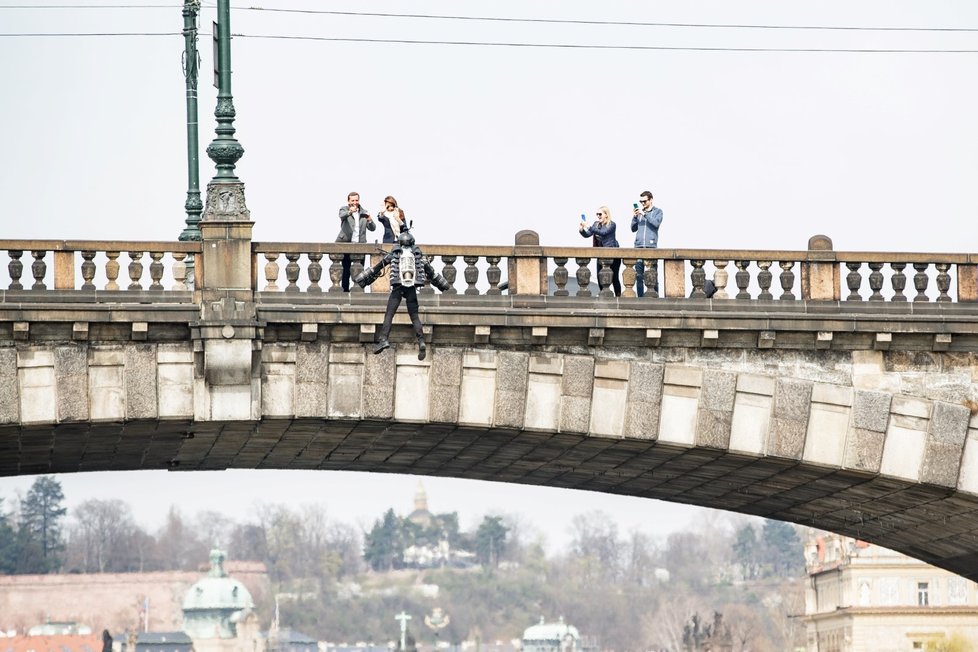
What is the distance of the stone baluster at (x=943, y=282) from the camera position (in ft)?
127

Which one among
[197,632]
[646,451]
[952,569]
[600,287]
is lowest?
[197,632]

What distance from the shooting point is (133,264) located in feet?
Result: 119

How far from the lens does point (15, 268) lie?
118 ft

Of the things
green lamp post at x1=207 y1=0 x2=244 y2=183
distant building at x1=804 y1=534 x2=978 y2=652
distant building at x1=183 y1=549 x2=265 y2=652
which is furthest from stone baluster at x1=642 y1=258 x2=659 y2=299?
distant building at x1=183 y1=549 x2=265 y2=652

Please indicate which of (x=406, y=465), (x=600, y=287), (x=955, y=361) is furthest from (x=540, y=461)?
(x=955, y=361)

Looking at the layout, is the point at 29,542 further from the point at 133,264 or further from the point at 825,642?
the point at 133,264

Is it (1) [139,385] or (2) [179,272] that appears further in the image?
(2) [179,272]

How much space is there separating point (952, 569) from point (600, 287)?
1537 centimetres

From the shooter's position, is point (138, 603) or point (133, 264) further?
point (138, 603)

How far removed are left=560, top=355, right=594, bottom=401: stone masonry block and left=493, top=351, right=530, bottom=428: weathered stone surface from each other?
69 centimetres

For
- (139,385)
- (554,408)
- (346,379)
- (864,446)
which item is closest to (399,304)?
(346,379)

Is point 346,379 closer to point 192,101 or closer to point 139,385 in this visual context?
point 139,385

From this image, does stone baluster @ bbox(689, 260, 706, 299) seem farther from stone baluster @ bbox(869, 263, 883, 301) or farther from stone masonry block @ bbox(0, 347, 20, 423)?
stone masonry block @ bbox(0, 347, 20, 423)

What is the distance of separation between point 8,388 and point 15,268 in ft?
7.02
